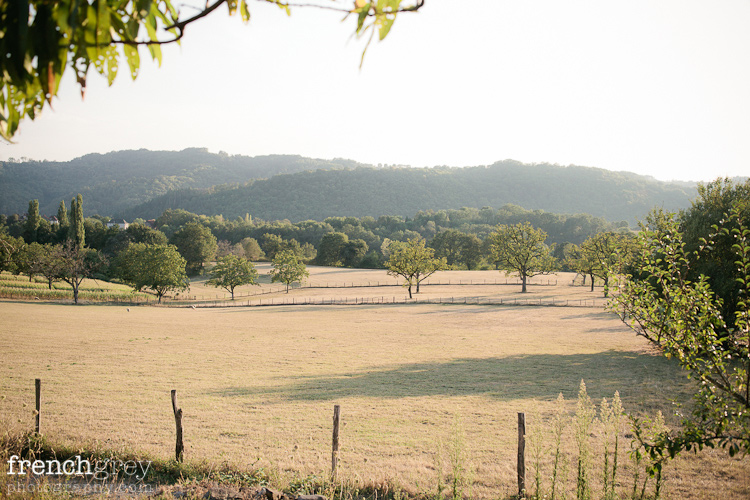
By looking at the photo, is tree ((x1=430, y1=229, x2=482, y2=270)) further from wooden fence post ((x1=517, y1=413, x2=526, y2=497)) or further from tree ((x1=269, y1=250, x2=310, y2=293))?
wooden fence post ((x1=517, y1=413, x2=526, y2=497))

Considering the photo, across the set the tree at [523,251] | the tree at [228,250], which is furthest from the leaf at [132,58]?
the tree at [228,250]

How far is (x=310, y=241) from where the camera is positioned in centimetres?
11469

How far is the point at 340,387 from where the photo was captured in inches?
675

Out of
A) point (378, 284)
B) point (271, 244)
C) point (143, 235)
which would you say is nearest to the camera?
point (378, 284)

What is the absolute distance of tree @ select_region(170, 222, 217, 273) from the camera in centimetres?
8419

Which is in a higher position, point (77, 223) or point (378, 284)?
point (77, 223)

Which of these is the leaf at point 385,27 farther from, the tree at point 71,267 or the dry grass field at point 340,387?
the tree at point 71,267

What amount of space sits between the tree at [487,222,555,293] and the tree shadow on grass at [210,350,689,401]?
125 feet

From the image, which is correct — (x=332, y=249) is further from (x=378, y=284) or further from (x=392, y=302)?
(x=392, y=302)

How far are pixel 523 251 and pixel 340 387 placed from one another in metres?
49.5

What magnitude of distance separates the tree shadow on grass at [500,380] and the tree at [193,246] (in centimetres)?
7289

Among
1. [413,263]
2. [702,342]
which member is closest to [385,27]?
[702,342]

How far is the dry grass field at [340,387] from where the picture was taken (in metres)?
9.61

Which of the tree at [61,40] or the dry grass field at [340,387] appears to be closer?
the tree at [61,40]
